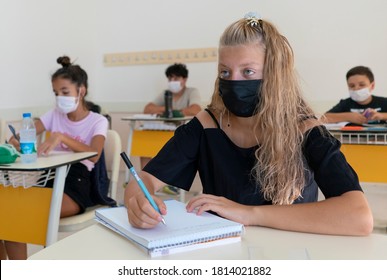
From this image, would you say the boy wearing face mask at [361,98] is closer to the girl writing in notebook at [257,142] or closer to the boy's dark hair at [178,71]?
the boy's dark hair at [178,71]

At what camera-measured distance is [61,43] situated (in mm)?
4781

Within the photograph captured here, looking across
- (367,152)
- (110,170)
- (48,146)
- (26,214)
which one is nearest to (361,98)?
(367,152)

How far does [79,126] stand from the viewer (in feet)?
8.70

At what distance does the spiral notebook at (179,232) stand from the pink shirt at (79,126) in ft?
4.89

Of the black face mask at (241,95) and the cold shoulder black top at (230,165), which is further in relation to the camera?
the black face mask at (241,95)

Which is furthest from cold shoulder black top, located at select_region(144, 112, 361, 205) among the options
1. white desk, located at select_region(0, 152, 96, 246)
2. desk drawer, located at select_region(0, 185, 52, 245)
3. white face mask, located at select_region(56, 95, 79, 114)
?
white face mask, located at select_region(56, 95, 79, 114)

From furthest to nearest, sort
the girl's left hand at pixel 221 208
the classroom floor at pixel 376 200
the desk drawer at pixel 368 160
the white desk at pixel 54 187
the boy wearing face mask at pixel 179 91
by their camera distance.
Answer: the boy wearing face mask at pixel 179 91 < the classroom floor at pixel 376 200 < the desk drawer at pixel 368 160 < the white desk at pixel 54 187 < the girl's left hand at pixel 221 208

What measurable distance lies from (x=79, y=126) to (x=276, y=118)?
1.68 m

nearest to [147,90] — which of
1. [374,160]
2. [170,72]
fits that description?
[170,72]

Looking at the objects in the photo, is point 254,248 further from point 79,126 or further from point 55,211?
point 79,126

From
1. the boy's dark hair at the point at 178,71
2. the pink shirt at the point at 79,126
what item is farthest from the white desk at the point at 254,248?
the boy's dark hair at the point at 178,71

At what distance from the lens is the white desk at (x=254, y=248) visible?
839mm

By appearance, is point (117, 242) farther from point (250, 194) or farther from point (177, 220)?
point (250, 194)
